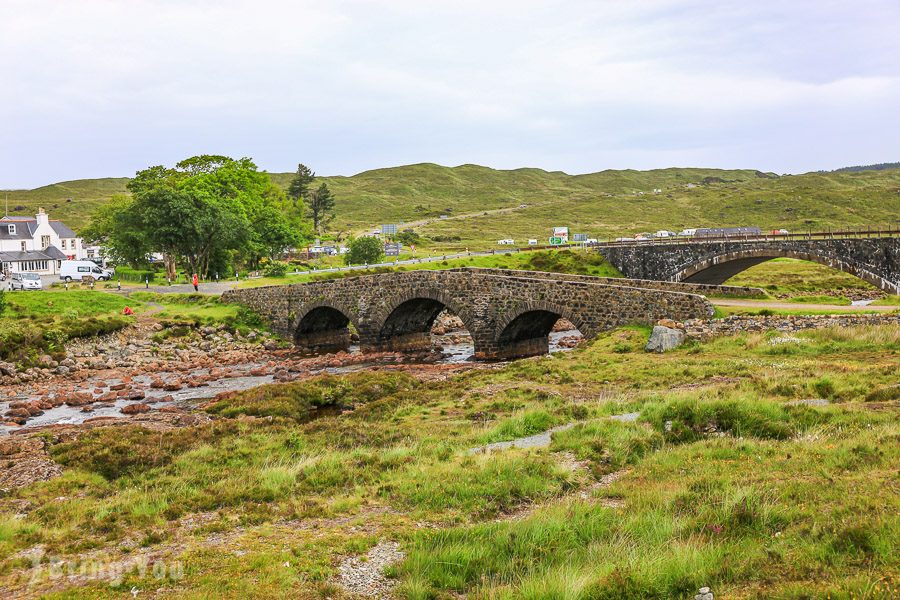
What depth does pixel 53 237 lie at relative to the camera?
320 ft

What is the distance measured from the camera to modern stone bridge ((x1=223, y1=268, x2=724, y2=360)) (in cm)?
3419

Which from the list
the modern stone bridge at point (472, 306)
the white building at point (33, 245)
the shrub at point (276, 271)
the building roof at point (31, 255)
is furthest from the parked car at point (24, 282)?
the building roof at point (31, 255)

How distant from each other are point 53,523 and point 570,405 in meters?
13.3

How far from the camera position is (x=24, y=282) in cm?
5916

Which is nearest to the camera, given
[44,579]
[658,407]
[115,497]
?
[44,579]

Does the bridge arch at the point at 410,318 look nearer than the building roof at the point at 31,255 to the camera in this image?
Yes

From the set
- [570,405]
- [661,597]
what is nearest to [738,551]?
[661,597]

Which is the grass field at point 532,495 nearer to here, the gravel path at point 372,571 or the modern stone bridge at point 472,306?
the gravel path at point 372,571

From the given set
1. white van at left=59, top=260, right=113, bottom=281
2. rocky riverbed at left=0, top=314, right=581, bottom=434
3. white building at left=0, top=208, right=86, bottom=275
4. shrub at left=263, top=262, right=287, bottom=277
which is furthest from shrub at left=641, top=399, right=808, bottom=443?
white building at left=0, top=208, right=86, bottom=275

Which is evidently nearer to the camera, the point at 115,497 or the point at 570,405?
the point at 115,497

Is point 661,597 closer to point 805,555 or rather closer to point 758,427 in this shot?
point 805,555

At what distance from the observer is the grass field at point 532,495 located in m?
8.53

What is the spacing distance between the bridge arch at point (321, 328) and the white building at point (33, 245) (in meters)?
49.5

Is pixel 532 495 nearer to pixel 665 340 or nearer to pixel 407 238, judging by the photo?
pixel 665 340
